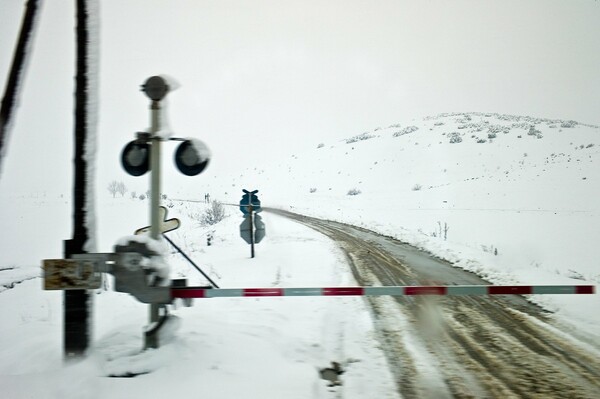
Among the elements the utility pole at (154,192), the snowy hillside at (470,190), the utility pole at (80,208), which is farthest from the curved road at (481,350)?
the utility pole at (80,208)

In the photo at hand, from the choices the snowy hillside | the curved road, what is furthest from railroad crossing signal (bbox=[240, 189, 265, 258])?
the snowy hillside

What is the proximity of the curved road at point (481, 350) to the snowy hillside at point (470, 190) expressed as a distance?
138 cm

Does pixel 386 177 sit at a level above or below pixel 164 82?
above

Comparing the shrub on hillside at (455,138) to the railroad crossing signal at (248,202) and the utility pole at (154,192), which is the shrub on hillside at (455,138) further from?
the utility pole at (154,192)

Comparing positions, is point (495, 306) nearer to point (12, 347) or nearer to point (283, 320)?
point (283, 320)

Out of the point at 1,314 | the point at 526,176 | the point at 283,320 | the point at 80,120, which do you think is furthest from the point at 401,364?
the point at 526,176

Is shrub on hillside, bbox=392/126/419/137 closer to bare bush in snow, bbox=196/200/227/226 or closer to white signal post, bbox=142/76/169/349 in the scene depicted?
bare bush in snow, bbox=196/200/227/226

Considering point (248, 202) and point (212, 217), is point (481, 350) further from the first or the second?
point (212, 217)

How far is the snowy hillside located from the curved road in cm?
138

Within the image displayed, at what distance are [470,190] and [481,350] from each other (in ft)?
70.3

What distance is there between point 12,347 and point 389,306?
528 cm

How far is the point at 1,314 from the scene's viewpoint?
236 inches

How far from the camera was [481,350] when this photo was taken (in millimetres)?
4340

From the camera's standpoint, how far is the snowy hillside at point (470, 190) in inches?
405
